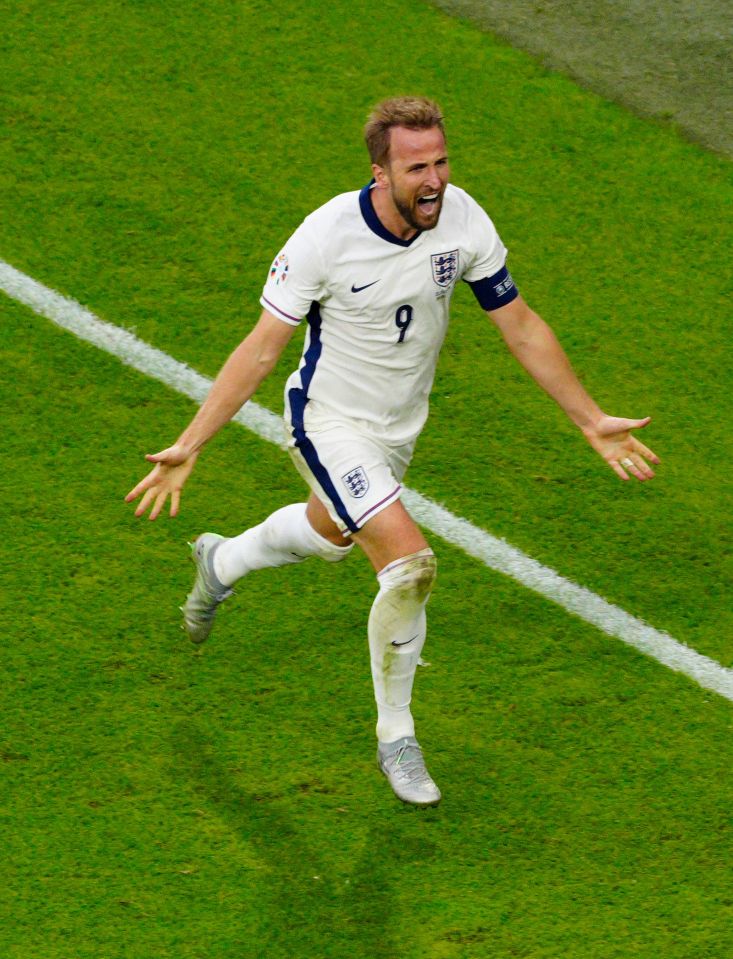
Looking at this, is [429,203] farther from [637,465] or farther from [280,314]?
[637,465]

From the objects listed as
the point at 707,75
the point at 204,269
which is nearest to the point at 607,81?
the point at 707,75

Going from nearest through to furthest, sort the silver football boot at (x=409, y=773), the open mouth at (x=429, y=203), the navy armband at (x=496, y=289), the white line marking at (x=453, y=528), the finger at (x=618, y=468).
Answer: the open mouth at (x=429, y=203)
the silver football boot at (x=409, y=773)
the navy armband at (x=496, y=289)
the finger at (x=618, y=468)
the white line marking at (x=453, y=528)

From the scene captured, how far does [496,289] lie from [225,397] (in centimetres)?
100

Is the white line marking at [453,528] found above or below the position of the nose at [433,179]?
below

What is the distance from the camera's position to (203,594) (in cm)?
623

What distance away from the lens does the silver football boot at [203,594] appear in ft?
20.4

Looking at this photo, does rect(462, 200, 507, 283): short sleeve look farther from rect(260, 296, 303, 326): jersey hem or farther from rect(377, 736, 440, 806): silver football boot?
rect(377, 736, 440, 806): silver football boot

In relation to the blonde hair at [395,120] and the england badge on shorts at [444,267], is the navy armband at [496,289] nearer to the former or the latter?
the england badge on shorts at [444,267]

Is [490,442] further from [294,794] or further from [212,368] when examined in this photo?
[294,794]

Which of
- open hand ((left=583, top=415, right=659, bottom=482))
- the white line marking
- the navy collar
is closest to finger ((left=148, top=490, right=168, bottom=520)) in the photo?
the navy collar

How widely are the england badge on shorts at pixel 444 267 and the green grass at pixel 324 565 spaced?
1521 millimetres

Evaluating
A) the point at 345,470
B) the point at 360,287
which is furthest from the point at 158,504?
the point at 360,287

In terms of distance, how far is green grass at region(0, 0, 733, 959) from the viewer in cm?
544

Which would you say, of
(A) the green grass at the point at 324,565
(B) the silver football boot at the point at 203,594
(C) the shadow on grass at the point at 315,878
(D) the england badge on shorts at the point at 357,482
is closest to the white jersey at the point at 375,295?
(D) the england badge on shorts at the point at 357,482
